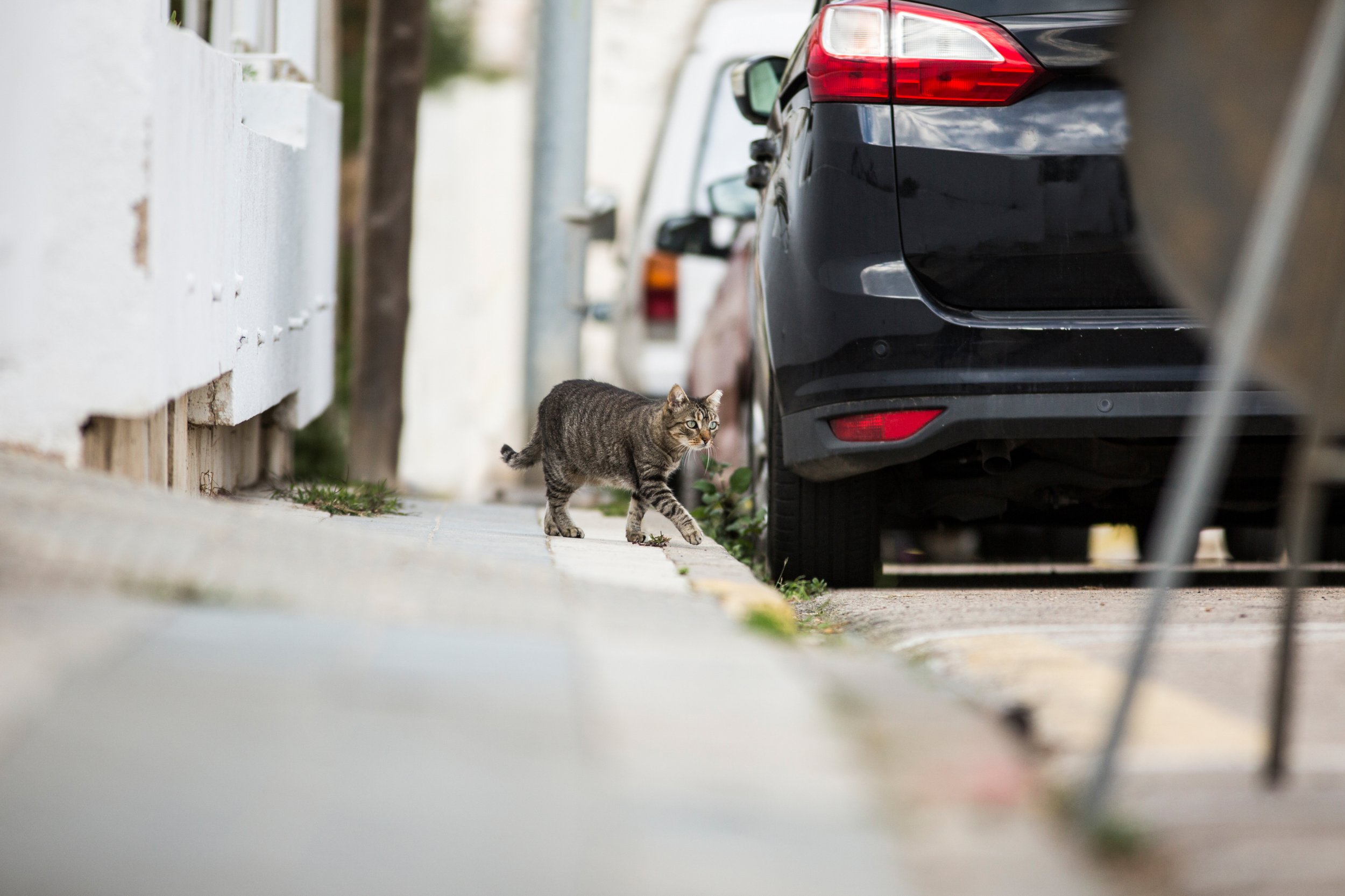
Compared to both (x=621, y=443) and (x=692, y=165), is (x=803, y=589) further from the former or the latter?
(x=692, y=165)

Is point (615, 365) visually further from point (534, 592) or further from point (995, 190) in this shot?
point (534, 592)

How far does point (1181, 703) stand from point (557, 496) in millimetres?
3287

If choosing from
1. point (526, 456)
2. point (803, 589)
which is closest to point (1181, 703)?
point (803, 589)

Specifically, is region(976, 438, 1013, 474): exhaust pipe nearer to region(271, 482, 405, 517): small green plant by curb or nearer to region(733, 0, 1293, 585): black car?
region(733, 0, 1293, 585): black car

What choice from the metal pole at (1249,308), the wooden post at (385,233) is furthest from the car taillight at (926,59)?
the wooden post at (385,233)

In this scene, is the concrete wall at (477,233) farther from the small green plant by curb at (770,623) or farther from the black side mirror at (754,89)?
the small green plant by curb at (770,623)

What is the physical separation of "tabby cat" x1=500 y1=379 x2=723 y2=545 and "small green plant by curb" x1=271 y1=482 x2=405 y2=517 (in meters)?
0.64

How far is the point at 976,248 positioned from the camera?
4.16 metres

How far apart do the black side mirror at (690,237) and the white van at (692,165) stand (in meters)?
0.76

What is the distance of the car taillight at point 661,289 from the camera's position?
371 inches

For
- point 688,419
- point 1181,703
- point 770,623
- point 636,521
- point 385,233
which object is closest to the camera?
point 1181,703

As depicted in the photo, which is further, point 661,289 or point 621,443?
point 661,289

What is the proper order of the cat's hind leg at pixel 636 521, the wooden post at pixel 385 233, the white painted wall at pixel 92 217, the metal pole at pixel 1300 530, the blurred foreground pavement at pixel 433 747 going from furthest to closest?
1. the wooden post at pixel 385 233
2. the cat's hind leg at pixel 636 521
3. the white painted wall at pixel 92 217
4. the metal pole at pixel 1300 530
5. the blurred foreground pavement at pixel 433 747

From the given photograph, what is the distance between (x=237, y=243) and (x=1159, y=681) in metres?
3.25
